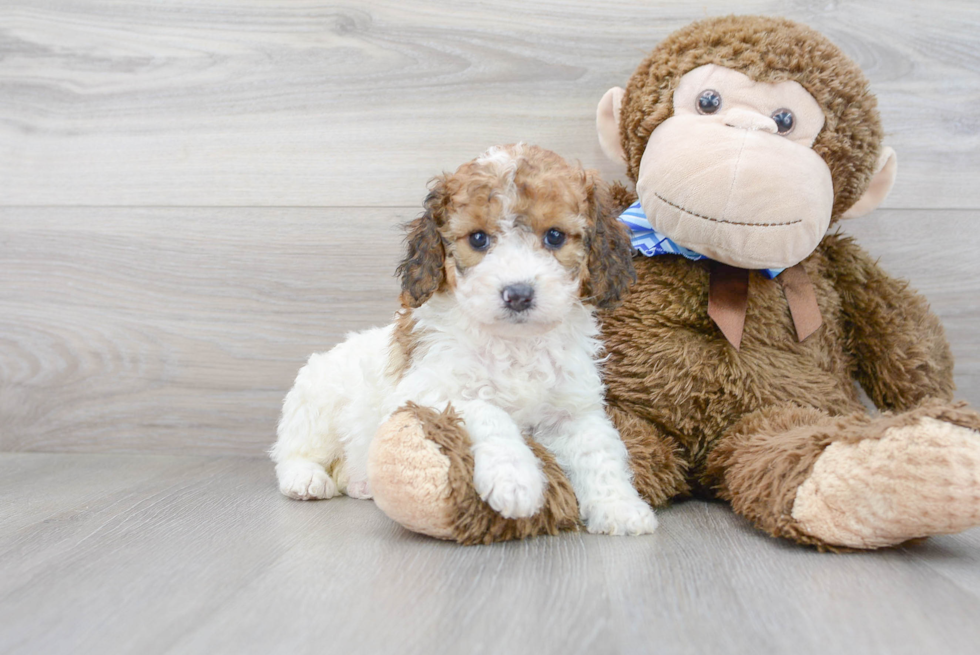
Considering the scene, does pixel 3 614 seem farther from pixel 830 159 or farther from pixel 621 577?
pixel 830 159

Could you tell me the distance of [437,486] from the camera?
137cm

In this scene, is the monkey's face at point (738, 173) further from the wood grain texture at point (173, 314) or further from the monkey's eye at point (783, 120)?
the wood grain texture at point (173, 314)

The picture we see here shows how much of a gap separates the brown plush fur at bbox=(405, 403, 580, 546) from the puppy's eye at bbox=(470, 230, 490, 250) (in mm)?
330

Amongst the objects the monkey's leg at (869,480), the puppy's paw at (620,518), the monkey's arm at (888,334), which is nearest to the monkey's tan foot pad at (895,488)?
the monkey's leg at (869,480)

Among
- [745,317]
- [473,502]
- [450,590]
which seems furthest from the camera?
[745,317]

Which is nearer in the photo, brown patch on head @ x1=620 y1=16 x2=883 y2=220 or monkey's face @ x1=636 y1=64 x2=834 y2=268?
monkey's face @ x1=636 y1=64 x2=834 y2=268

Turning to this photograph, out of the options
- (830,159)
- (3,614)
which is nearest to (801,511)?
(830,159)

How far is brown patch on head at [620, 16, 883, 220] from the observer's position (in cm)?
171

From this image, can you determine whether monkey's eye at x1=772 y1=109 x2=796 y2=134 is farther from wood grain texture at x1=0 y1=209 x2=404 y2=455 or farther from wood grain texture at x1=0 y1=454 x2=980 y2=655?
wood grain texture at x1=0 y1=209 x2=404 y2=455

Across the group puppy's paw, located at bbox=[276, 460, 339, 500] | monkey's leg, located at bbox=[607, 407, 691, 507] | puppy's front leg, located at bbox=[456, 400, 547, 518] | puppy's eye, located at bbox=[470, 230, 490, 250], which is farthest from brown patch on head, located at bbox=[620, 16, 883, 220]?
puppy's paw, located at bbox=[276, 460, 339, 500]

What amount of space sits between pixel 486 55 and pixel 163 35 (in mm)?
1004

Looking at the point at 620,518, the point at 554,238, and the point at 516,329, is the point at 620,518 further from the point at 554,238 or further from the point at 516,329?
the point at 554,238

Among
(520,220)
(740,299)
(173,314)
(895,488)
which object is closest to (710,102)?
(740,299)

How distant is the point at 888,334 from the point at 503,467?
1.13 metres
